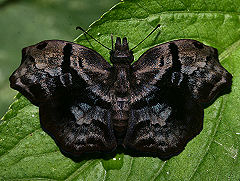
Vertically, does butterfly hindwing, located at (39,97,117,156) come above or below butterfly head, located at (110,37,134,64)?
below

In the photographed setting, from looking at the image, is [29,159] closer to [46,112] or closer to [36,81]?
[46,112]

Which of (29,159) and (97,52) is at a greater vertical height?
(97,52)

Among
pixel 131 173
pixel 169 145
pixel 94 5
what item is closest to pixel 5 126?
pixel 131 173

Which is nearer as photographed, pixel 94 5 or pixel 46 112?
pixel 46 112

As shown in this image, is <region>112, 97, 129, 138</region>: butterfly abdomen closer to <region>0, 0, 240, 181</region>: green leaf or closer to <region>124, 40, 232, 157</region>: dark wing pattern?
<region>124, 40, 232, 157</region>: dark wing pattern

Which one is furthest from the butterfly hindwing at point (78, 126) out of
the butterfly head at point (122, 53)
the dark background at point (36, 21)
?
the dark background at point (36, 21)

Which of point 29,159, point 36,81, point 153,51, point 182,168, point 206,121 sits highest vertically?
point 36,81

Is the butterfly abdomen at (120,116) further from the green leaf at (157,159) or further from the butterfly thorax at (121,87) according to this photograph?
the green leaf at (157,159)

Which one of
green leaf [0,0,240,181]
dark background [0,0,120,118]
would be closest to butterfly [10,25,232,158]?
green leaf [0,0,240,181]
